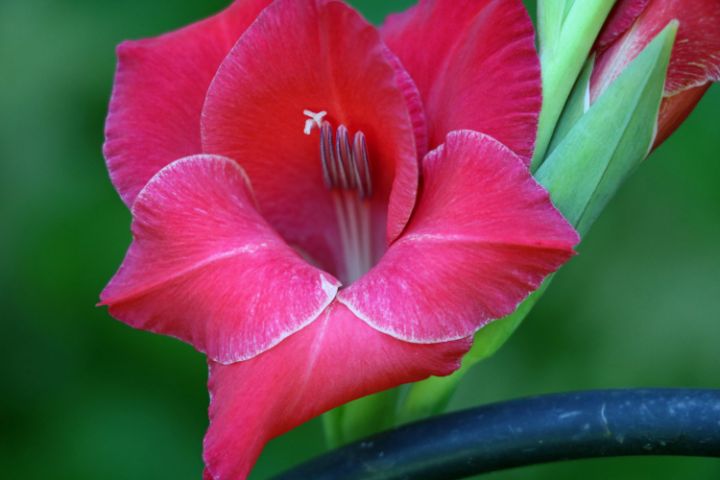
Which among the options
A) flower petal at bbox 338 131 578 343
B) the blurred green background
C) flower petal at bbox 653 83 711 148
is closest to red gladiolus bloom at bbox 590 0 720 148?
flower petal at bbox 653 83 711 148

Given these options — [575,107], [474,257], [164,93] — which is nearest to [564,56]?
[575,107]

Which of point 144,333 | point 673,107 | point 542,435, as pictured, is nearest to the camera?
point 542,435

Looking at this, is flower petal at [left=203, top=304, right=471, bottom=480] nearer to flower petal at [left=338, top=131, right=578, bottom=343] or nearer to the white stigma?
flower petal at [left=338, top=131, right=578, bottom=343]

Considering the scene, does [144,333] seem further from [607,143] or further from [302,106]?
[607,143]

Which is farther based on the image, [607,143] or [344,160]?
[344,160]

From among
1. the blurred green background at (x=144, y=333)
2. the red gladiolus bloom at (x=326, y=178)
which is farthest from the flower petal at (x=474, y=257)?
the blurred green background at (x=144, y=333)

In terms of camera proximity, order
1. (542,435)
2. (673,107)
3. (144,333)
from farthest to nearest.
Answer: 1. (144,333)
2. (673,107)
3. (542,435)

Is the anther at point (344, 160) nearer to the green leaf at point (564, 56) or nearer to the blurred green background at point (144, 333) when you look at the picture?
the green leaf at point (564, 56)
